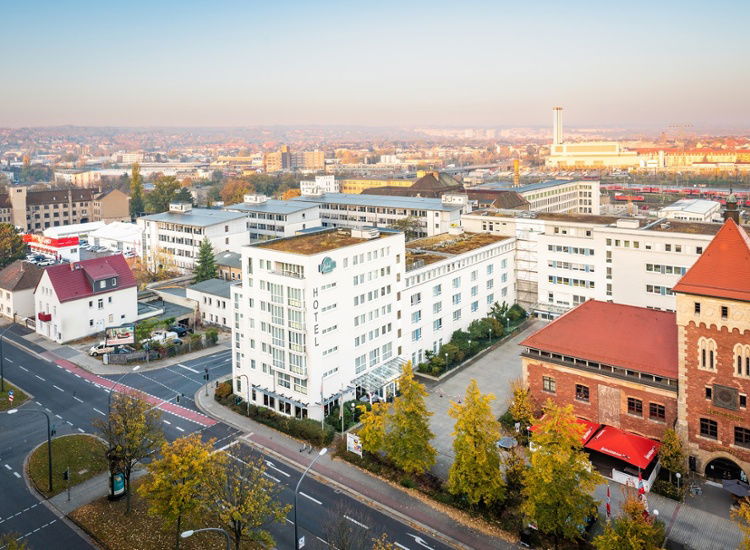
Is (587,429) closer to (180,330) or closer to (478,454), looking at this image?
(478,454)

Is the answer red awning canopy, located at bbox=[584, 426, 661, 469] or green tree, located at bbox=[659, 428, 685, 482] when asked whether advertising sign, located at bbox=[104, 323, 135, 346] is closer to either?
red awning canopy, located at bbox=[584, 426, 661, 469]

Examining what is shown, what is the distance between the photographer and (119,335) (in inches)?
2648

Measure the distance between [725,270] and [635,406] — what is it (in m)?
11.6

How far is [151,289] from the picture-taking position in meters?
87.3

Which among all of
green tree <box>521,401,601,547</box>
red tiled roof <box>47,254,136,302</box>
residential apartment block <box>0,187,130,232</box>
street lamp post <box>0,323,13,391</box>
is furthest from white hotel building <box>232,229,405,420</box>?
residential apartment block <box>0,187,130,232</box>

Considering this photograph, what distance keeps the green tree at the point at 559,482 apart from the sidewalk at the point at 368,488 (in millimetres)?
2912

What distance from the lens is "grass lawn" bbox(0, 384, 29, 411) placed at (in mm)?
53316

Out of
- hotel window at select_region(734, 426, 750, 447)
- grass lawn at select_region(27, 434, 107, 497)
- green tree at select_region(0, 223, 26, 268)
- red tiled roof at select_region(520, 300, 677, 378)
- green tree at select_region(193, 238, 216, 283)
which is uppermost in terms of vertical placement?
green tree at select_region(0, 223, 26, 268)

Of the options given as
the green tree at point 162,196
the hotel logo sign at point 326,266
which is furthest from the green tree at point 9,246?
the hotel logo sign at point 326,266

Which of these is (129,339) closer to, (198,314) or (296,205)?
(198,314)

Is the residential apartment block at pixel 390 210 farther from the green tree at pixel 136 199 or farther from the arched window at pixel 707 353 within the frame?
the arched window at pixel 707 353

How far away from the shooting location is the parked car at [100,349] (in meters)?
66.1

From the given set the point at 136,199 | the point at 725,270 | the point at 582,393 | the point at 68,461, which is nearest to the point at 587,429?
the point at 582,393

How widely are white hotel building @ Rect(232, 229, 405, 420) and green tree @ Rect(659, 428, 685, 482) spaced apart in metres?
22.6
